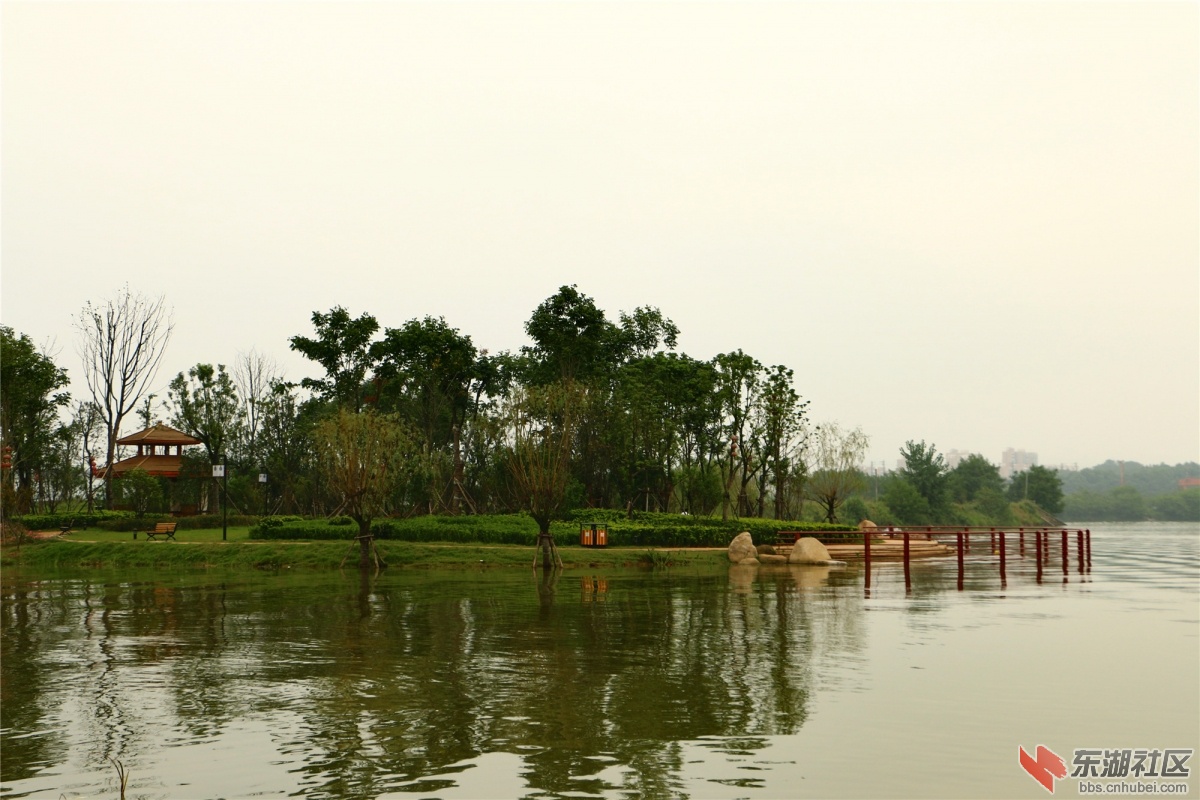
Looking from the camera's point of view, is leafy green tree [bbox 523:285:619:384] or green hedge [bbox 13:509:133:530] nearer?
green hedge [bbox 13:509:133:530]

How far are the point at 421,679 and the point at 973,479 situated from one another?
317 ft

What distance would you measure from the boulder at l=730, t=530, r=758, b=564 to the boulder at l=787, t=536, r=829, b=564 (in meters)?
1.52

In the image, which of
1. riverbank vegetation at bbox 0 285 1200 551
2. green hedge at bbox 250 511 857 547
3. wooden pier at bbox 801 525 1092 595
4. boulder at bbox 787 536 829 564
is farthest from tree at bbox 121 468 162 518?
wooden pier at bbox 801 525 1092 595

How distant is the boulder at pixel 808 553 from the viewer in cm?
3862

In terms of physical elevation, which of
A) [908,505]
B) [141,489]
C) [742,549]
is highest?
[141,489]

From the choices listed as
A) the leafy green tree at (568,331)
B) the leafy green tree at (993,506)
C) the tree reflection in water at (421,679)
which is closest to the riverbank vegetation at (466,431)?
the leafy green tree at (568,331)

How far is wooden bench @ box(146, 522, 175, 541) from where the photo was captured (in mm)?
42594

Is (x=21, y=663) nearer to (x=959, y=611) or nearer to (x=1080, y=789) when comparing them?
(x=1080, y=789)

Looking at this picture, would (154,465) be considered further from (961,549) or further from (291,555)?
(961,549)

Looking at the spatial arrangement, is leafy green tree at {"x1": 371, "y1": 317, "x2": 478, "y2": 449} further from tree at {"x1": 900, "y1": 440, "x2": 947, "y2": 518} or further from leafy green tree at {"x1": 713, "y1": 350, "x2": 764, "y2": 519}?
tree at {"x1": 900, "y1": 440, "x2": 947, "y2": 518}

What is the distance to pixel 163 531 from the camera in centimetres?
4356

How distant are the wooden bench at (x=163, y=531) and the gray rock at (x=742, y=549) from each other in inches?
921

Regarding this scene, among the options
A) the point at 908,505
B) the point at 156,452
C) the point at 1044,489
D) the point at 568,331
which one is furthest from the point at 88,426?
the point at 1044,489

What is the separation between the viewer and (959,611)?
2308cm
